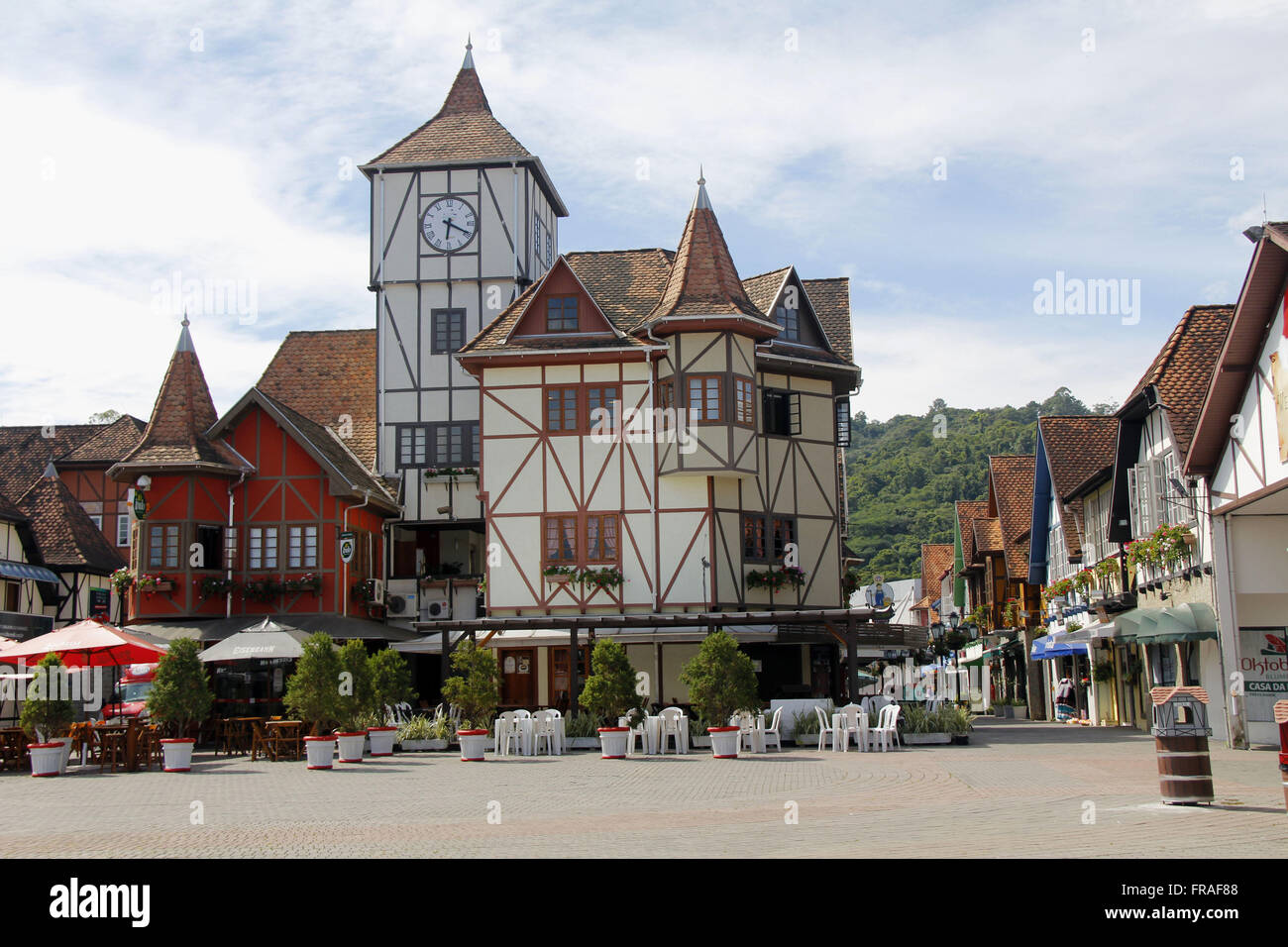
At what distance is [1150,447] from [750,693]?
11.4 metres

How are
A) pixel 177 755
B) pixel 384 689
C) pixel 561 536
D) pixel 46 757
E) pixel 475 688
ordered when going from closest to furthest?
pixel 46 757 → pixel 177 755 → pixel 475 688 → pixel 384 689 → pixel 561 536

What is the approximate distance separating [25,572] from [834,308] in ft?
88.2

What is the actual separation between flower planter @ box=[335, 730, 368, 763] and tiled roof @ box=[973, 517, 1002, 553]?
32.8m

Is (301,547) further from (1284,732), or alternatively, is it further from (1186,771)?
(1284,732)

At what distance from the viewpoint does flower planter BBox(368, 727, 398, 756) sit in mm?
26438

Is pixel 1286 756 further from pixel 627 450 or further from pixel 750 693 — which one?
pixel 627 450

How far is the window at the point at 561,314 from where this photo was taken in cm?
3538

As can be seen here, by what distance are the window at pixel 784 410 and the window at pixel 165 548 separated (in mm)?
17434

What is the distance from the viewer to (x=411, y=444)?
4150 cm

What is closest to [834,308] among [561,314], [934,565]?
[561,314]

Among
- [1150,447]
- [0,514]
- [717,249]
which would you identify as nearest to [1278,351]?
[1150,447]

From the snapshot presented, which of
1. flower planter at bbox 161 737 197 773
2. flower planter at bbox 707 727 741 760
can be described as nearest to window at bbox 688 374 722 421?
flower planter at bbox 707 727 741 760

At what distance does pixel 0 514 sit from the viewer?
4006cm

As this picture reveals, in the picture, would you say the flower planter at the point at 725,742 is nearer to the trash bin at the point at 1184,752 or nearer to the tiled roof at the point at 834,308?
the trash bin at the point at 1184,752
